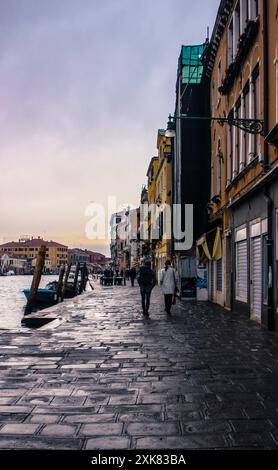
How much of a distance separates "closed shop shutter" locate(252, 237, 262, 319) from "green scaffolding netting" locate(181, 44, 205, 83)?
1899 centimetres

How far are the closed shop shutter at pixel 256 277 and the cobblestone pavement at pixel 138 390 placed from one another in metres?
2.95

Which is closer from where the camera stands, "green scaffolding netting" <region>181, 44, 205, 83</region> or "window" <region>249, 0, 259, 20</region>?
"window" <region>249, 0, 259, 20</region>

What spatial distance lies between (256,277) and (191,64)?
21740mm

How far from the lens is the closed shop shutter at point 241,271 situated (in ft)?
58.8

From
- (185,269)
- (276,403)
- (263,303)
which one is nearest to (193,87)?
(185,269)

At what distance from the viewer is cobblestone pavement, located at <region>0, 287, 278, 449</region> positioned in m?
5.01

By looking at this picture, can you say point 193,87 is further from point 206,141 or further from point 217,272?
point 217,272

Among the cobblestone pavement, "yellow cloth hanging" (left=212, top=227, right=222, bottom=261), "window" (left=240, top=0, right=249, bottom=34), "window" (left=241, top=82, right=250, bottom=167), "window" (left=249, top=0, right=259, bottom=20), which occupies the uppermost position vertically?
"window" (left=240, top=0, right=249, bottom=34)

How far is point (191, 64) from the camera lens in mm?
34562

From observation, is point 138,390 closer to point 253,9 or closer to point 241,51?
point 241,51

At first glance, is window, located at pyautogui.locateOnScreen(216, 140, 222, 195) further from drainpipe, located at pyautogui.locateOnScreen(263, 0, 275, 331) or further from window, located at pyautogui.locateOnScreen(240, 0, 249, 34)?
drainpipe, located at pyautogui.locateOnScreen(263, 0, 275, 331)

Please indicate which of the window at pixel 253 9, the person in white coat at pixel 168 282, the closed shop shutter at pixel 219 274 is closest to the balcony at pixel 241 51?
the window at pixel 253 9

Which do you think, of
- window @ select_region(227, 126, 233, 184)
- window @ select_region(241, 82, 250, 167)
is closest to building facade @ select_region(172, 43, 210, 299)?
window @ select_region(227, 126, 233, 184)
